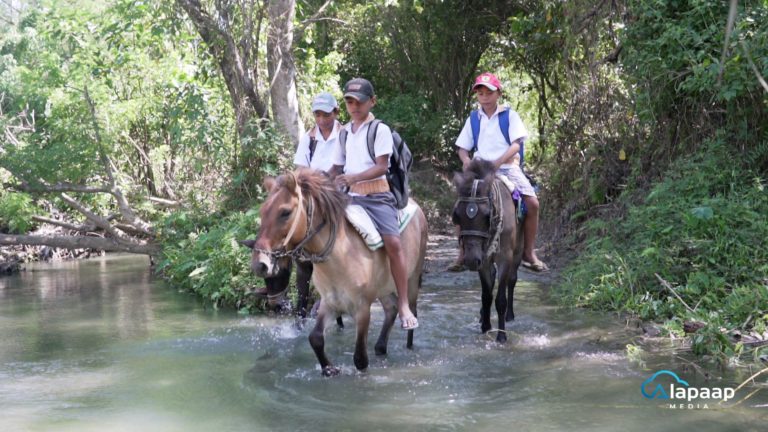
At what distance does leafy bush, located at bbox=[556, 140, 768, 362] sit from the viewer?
7113 millimetres

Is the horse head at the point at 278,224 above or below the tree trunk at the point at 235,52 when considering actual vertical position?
below

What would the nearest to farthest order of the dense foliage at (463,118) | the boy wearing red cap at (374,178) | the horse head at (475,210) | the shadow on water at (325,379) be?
the shadow on water at (325,379), the boy wearing red cap at (374,178), the horse head at (475,210), the dense foliage at (463,118)

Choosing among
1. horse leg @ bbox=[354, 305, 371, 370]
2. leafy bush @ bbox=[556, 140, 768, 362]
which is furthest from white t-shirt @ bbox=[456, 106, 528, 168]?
horse leg @ bbox=[354, 305, 371, 370]

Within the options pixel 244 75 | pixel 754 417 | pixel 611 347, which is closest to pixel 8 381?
pixel 611 347

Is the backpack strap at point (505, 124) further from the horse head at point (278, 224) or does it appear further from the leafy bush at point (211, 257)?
the leafy bush at point (211, 257)

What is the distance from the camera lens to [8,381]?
6.73 metres

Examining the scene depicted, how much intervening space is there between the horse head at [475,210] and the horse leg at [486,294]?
45 cm

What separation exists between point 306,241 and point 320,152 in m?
2.27

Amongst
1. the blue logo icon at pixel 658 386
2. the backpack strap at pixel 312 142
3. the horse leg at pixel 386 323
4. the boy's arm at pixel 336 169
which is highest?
the backpack strap at pixel 312 142

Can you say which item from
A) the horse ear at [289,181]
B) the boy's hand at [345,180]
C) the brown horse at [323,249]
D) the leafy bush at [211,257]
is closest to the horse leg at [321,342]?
the brown horse at [323,249]

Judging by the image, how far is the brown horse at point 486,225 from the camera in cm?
694

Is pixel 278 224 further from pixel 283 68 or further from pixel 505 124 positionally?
pixel 283 68

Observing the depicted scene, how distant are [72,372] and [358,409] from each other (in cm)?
326

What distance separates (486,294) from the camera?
765cm
